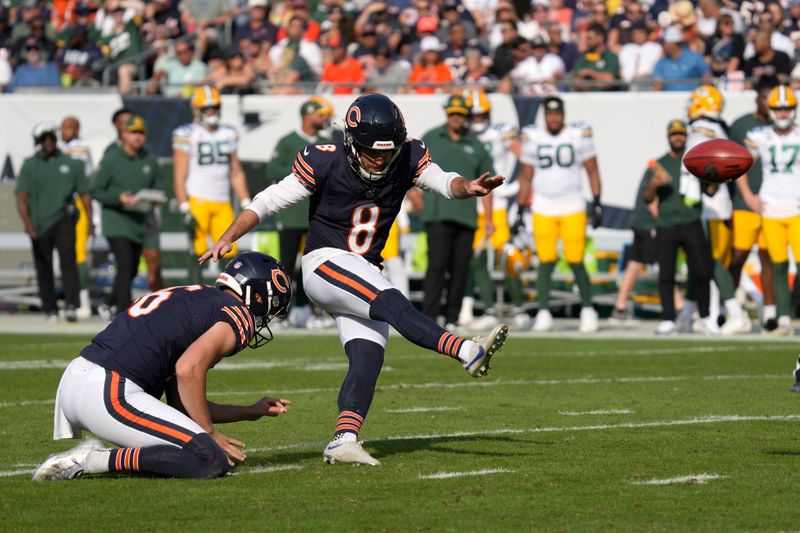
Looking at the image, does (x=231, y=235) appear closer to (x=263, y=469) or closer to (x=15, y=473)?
(x=263, y=469)

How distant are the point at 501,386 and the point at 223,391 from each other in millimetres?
1698

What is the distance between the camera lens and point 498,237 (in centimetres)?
1598

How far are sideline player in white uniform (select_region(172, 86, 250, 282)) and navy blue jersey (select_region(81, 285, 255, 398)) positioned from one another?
28.9 ft

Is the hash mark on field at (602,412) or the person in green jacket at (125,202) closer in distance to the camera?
the hash mark on field at (602,412)

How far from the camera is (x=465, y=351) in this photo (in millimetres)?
6266

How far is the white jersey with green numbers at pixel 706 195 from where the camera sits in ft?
45.8

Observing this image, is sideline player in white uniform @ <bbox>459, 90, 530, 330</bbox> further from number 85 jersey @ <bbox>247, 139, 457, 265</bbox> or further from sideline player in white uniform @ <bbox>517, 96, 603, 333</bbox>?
number 85 jersey @ <bbox>247, 139, 457, 265</bbox>

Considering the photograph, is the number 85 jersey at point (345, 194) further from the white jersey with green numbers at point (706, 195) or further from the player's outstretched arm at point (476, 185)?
the white jersey with green numbers at point (706, 195)

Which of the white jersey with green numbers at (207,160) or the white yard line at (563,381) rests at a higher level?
the white jersey with green numbers at (207,160)

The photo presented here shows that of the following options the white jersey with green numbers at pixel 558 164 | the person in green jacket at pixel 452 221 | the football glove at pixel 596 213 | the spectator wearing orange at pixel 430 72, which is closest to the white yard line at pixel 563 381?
the person in green jacket at pixel 452 221

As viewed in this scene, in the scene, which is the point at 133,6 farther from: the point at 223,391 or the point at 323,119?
the point at 223,391

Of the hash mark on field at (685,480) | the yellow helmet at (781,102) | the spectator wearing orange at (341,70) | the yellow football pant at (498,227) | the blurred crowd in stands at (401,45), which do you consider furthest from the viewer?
the spectator wearing orange at (341,70)

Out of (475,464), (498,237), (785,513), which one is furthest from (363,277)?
(498,237)

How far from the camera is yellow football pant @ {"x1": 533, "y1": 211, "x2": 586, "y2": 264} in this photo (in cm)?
1441
